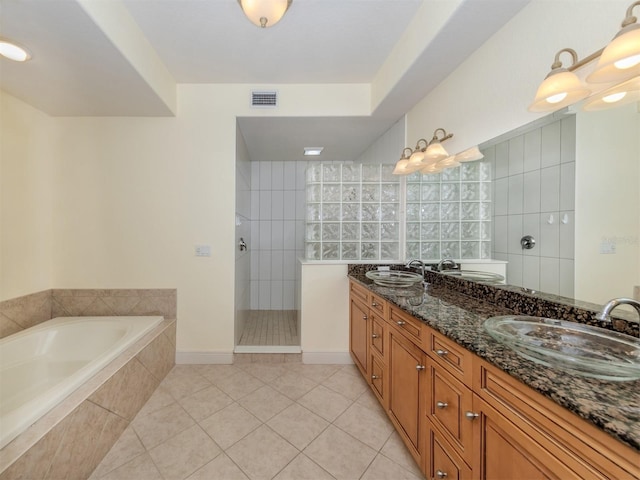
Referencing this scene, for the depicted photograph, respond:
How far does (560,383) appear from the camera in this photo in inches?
25.7

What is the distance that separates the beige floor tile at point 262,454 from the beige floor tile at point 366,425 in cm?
37

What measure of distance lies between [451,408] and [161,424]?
5.68 feet

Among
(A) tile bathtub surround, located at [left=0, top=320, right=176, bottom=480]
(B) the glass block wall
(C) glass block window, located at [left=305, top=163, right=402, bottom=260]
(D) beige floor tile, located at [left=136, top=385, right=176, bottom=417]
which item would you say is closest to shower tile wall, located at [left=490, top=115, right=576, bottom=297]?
(B) the glass block wall

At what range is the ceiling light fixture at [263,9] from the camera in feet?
4.17

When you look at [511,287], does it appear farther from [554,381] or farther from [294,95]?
[294,95]

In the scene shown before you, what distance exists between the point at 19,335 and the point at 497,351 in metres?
2.97

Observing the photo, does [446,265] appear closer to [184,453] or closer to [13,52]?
[184,453]

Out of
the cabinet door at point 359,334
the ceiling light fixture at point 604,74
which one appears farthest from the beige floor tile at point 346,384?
the ceiling light fixture at point 604,74

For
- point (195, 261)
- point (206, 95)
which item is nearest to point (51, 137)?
point (206, 95)

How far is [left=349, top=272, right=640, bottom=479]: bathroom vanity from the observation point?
55 centimetres

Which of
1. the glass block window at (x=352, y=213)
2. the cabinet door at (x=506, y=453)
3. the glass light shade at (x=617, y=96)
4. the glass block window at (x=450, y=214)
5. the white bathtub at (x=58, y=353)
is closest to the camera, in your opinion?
the cabinet door at (x=506, y=453)

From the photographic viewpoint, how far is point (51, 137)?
229 cm

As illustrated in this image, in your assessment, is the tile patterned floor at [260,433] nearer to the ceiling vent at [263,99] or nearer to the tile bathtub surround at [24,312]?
the tile bathtub surround at [24,312]

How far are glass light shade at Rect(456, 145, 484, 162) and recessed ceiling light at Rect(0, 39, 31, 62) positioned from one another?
270 centimetres
